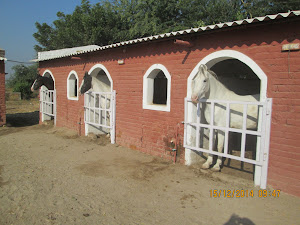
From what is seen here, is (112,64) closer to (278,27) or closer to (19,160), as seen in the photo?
(19,160)

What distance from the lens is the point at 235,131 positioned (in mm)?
4500

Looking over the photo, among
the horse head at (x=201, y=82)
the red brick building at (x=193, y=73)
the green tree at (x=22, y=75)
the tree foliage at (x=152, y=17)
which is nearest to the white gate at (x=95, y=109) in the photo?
the red brick building at (x=193, y=73)

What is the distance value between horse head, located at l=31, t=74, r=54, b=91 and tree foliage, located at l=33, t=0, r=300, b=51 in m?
7.37

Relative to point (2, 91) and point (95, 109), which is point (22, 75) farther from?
point (95, 109)

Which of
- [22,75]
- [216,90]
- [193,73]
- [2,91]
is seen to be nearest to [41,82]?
[2,91]

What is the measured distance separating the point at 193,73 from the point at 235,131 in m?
1.61

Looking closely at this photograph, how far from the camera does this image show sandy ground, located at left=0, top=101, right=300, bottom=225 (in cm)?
339

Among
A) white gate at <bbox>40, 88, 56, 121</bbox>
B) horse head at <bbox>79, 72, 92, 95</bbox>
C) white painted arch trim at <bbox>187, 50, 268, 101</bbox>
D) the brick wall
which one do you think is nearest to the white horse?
white painted arch trim at <bbox>187, 50, 268, 101</bbox>

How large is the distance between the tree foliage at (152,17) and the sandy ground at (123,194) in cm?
977

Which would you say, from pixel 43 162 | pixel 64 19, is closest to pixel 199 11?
pixel 43 162

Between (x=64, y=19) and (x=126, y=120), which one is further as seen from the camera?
(x=64, y=19)

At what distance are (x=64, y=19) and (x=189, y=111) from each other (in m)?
26.6

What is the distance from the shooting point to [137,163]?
233 inches
